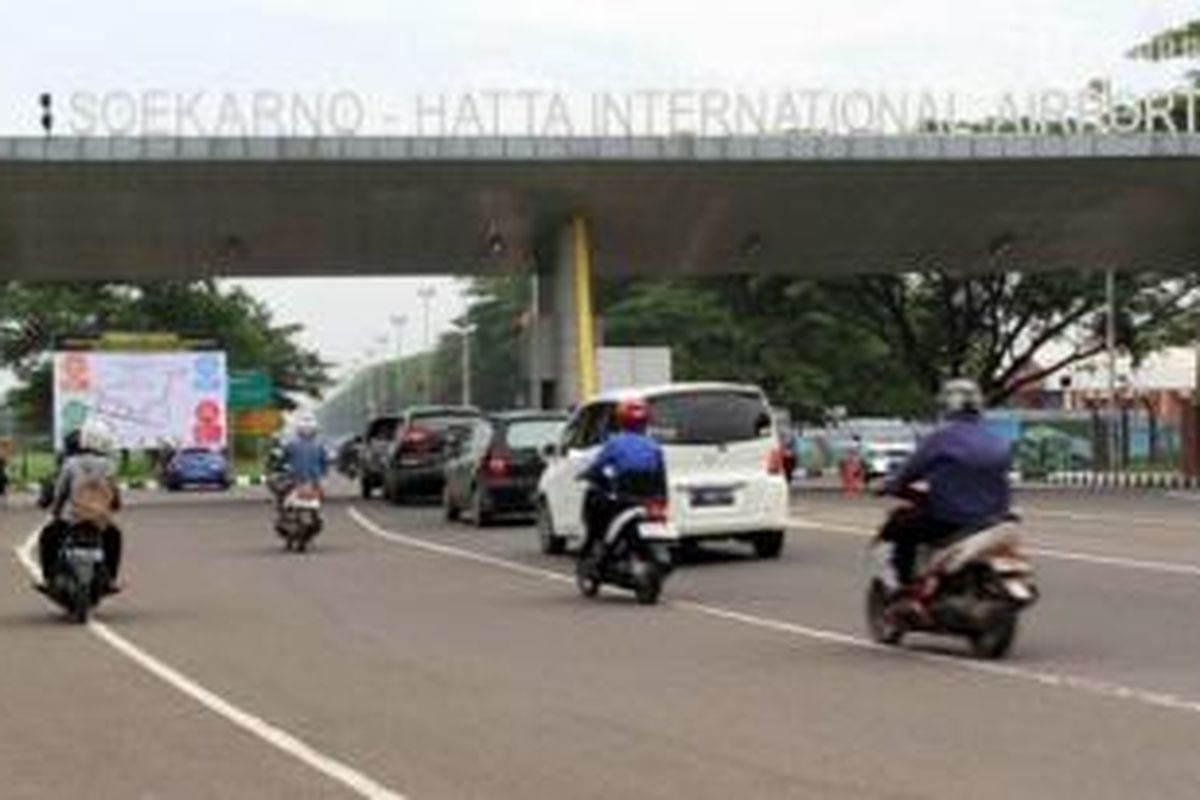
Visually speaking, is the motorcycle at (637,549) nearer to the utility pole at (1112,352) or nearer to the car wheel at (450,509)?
the car wheel at (450,509)

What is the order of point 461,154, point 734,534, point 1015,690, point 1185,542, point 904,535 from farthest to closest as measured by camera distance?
1. point 461,154
2. point 1185,542
3. point 734,534
4. point 904,535
5. point 1015,690

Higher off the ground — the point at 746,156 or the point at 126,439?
the point at 746,156

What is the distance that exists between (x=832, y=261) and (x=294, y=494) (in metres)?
29.9

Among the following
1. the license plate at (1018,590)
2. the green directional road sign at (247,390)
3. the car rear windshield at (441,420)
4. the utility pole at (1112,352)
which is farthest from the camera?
the green directional road sign at (247,390)

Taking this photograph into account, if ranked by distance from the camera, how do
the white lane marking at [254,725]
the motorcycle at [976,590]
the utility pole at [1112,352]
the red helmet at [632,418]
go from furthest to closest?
the utility pole at [1112,352] → the red helmet at [632,418] → the motorcycle at [976,590] → the white lane marking at [254,725]

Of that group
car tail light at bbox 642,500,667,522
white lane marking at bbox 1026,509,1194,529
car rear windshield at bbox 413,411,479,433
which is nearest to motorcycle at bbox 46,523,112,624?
car tail light at bbox 642,500,667,522

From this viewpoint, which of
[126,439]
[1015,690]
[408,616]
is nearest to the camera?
[1015,690]

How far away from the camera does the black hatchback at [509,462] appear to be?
34.2 metres

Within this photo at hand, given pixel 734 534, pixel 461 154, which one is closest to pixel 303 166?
pixel 461 154

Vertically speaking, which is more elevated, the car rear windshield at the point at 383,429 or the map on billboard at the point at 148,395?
the map on billboard at the point at 148,395

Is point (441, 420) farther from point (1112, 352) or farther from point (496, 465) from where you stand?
point (1112, 352)

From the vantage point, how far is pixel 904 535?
619 inches

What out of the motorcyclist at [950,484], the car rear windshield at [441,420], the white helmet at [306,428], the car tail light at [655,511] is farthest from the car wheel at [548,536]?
the car rear windshield at [441,420]

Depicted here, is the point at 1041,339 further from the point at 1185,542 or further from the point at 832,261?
the point at 1185,542
